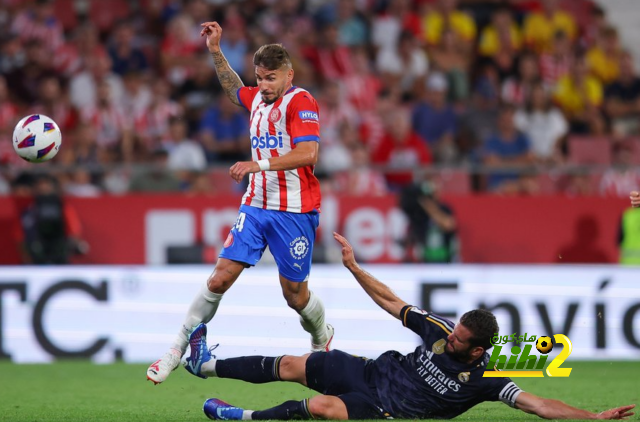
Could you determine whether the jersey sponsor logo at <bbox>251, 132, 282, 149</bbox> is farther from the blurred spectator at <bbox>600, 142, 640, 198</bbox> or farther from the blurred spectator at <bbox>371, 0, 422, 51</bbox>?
the blurred spectator at <bbox>371, 0, 422, 51</bbox>

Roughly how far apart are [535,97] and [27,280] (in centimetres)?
847

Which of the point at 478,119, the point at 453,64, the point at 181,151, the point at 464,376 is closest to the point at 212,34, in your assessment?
the point at 464,376

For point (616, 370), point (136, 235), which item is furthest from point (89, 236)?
point (616, 370)

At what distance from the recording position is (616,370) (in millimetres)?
10953

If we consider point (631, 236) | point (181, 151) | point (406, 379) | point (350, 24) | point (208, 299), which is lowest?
point (406, 379)

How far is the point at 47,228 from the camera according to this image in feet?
45.4

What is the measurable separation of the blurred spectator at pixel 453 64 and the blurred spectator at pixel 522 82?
2.20ft

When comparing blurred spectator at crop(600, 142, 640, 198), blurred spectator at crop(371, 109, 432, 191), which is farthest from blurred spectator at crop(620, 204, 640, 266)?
blurred spectator at crop(371, 109, 432, 191)

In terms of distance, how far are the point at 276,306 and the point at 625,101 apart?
875cm

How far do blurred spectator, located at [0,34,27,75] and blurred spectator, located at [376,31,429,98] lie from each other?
217 inches

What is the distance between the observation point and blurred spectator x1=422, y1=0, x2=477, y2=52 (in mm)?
17703

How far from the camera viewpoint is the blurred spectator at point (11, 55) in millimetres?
15922

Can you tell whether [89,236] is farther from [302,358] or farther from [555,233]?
[302,358]

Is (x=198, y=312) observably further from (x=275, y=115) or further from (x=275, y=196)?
(x=275, y=115)
